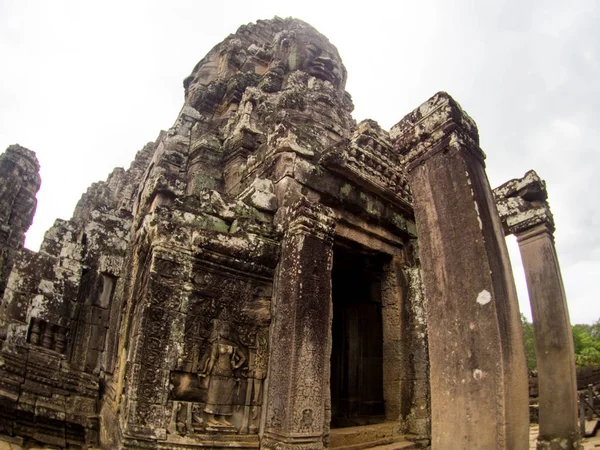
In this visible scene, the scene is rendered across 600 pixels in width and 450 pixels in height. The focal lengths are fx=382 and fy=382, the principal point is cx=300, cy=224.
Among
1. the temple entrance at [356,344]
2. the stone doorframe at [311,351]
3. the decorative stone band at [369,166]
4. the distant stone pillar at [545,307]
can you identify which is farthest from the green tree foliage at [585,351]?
the decorative stone band at [369,166]

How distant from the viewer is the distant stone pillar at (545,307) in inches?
184

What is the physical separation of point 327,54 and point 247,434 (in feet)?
34.3

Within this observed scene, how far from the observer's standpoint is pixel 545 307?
528 centimetres

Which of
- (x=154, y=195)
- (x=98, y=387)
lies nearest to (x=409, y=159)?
(x=154, y=195)

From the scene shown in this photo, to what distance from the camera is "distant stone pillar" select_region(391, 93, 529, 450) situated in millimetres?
2592

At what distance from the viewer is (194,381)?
169 inches

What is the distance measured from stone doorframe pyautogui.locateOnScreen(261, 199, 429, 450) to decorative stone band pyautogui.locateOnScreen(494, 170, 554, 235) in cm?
197

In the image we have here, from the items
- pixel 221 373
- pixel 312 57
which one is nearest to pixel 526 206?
pixel 221 373

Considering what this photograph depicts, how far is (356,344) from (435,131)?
6163mm

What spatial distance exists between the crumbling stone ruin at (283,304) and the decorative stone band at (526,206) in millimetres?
138

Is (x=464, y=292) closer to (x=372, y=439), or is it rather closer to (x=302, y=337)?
(x=302, y=337)

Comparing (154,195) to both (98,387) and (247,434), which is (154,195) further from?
(247,434)

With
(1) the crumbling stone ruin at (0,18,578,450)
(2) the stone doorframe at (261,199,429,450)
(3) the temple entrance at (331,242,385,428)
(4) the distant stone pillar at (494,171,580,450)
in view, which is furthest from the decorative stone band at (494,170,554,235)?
(3) the temple entrance at (331,242,385,428)

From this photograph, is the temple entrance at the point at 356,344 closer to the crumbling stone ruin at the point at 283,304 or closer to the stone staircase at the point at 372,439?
the crumbling stone ruin at the point at 283,304
